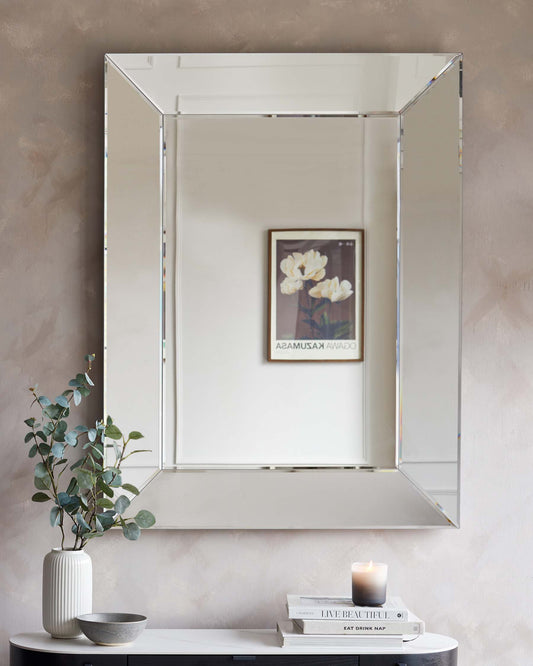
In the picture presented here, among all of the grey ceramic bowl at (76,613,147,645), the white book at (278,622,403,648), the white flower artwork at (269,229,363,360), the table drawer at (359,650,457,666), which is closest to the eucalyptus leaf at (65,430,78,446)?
the grey ceramic bowl at (76,613,147,645)

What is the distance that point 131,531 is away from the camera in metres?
1.93

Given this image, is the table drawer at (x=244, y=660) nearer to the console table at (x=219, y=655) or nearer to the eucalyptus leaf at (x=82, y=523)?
the console table at (x=219, y=655)

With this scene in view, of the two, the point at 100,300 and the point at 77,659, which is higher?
the point at 100,300

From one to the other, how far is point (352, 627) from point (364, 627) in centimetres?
3

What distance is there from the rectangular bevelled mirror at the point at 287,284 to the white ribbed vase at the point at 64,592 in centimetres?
26

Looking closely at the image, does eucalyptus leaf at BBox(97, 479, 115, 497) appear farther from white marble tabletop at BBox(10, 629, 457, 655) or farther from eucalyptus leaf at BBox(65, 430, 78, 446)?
white marble tabletop at BBox(10, 629, 457, 655)

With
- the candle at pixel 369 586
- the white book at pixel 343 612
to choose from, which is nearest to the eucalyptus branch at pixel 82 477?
the white book at pixel 343 612

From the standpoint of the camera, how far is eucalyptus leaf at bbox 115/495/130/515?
6.37 ft

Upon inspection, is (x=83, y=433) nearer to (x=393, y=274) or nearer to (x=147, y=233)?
(x=147, y=233)

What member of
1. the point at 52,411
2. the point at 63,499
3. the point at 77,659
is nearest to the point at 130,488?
the point at 63,499

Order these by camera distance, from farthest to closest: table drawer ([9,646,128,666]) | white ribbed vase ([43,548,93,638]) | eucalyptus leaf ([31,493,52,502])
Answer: eucalyptus leaf ([31,493,52,502]) < white ribbed vase ([43,548,93,638]) < table drawer ([9,646,128,666])

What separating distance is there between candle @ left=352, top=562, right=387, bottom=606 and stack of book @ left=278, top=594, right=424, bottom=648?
0.03 meters

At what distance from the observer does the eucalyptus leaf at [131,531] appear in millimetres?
1924

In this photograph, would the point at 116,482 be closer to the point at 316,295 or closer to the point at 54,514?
the point at 54,514
